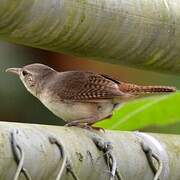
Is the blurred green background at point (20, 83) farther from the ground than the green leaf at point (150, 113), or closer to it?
closer to it

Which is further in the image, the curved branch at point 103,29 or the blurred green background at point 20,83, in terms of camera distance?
the blurred green background at point 20,83

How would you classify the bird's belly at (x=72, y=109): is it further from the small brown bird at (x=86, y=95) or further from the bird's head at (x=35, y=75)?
the bird's head at (x=35, y=75)

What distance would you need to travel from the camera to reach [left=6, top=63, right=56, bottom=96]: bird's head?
12.7ft

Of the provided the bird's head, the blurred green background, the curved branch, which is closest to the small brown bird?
the bird's head

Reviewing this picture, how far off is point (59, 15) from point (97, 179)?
462 mm

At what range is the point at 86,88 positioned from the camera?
3.61 m

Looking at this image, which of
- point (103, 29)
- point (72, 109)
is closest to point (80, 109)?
point (72, 109)

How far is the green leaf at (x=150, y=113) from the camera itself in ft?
10.3

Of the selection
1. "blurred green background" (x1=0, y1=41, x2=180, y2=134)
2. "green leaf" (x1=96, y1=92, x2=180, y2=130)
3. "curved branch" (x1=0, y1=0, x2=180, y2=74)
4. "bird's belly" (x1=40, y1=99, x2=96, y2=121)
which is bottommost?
"blurred green background" (x1=0, y1=41, x2=180, y2=134)

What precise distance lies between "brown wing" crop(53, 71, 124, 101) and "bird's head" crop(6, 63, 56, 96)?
22 cm

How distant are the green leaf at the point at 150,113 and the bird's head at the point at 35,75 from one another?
2.19 feet

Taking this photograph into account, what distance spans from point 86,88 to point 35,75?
40 cm

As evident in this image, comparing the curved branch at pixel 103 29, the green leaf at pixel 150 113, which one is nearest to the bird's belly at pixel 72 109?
the green leaf at pixel 150 113

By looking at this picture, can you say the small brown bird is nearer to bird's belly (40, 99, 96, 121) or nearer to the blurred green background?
bird's belly (40, 99, 96, 121)
